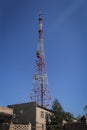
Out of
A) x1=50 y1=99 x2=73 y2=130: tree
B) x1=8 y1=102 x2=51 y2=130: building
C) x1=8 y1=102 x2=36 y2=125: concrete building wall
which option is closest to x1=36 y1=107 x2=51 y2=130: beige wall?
x1=8 y1=102 x2=51 y2=130: building

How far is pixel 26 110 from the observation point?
1907 inches

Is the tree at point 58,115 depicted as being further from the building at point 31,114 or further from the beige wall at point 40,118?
the beige wall at point 40,118

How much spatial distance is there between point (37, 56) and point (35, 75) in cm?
401

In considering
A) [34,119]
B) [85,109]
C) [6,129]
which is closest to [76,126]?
[6,129]

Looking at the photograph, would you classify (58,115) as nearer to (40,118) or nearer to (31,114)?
(40,118)

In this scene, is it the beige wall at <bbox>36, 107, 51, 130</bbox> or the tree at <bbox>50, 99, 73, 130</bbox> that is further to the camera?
the tree at <bbox>50, 99, 73, 130</bbox>

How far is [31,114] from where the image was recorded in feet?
156

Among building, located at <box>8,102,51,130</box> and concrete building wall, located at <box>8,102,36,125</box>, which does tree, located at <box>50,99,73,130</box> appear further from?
concrete building wall, located at <box>8,102,36,125</box>

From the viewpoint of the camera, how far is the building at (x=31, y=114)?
4691cm

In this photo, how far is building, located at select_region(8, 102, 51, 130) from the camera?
46906mm

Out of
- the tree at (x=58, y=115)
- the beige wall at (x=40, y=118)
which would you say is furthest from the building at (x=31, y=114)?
the tree at (x=58, y=115)

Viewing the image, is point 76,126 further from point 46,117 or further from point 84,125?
point 46,117

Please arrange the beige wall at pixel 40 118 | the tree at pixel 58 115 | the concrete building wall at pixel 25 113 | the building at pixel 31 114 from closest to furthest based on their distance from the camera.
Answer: the beige wall at pixel 40 118 < the building at pixel 31 114 < the concrete building wall at pixel 25 113 < the tree at pixel 58 115

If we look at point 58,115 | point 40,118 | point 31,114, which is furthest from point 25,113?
point 58,115
